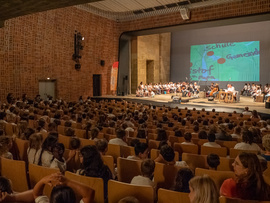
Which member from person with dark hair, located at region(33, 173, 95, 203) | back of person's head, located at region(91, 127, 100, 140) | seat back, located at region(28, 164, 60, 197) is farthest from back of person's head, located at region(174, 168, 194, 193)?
back of person's head, located at region(91, 127, 100, 140)

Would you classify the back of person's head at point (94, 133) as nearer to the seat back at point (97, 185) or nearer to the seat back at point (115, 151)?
the seat back at point (115, 151)

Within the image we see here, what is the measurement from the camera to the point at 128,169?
3.23m

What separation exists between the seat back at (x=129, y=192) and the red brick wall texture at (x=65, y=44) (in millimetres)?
11279

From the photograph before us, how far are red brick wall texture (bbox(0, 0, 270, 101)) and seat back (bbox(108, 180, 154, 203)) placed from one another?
1128 cm

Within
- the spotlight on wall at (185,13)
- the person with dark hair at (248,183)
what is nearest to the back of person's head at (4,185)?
the person with dark hair at (248,183)

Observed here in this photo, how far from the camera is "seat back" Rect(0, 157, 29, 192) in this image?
2725mm

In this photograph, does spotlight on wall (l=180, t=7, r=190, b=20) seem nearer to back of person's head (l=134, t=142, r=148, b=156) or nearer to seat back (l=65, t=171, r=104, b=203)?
back of person's head (l=134, t=142, r=148, b=156)

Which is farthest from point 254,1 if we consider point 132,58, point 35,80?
point 35,80

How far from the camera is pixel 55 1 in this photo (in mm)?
5621

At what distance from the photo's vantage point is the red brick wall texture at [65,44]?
12.2 metres

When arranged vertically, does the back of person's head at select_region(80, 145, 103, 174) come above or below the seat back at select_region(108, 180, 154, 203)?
above

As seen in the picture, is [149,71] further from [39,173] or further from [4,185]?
[4,185]

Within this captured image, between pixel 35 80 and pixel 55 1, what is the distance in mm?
8392

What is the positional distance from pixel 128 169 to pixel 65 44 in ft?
42.0
